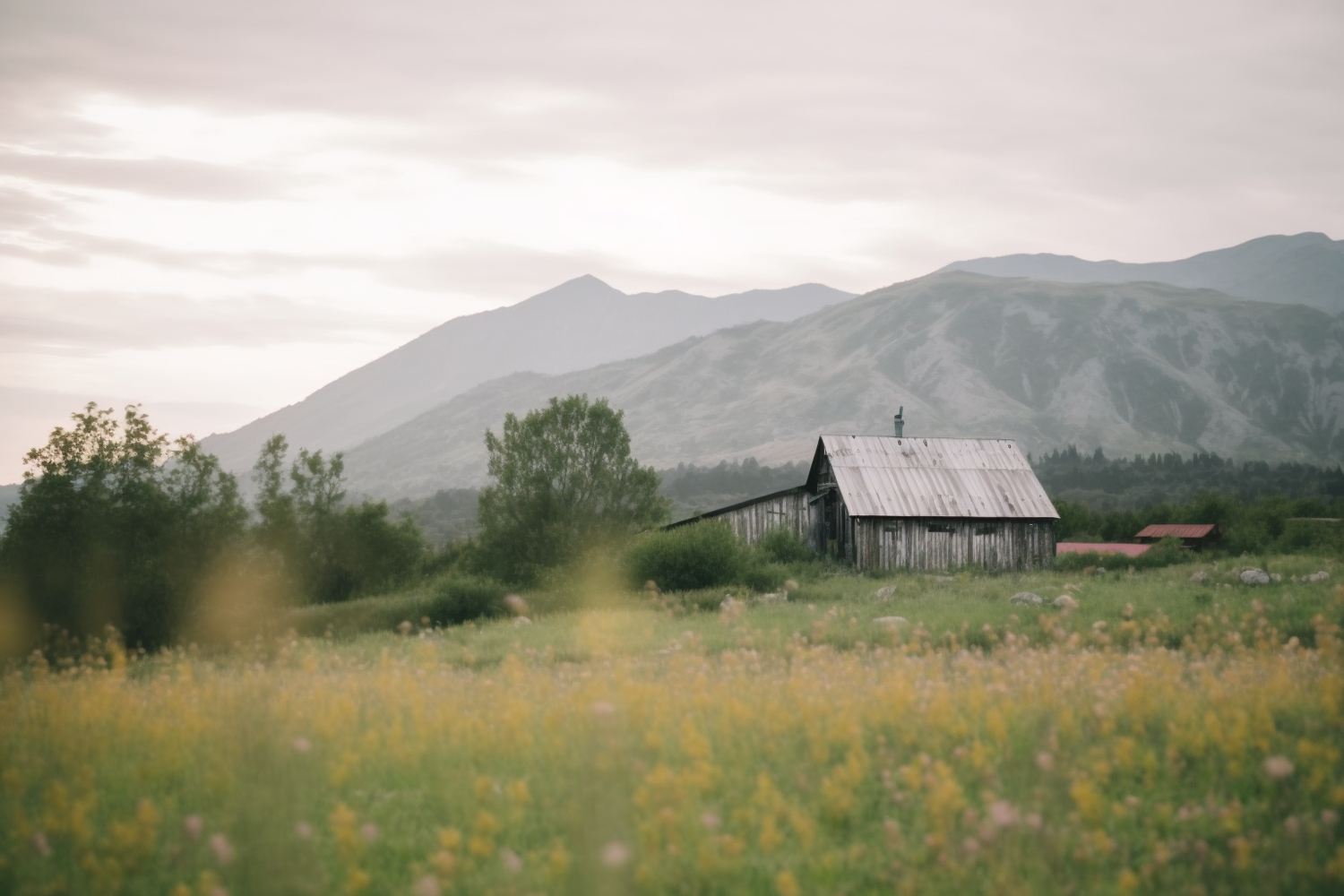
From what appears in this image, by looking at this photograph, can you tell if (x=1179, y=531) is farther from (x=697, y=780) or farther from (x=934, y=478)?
(x=697, y=780)

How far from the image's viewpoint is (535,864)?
708 centimetres

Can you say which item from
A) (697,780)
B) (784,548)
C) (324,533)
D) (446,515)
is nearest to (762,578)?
(784,548)

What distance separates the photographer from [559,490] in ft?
167

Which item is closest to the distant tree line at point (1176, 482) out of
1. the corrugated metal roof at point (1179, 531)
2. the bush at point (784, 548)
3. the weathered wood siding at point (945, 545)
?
the corrugated metal roof at point (1179, 531)

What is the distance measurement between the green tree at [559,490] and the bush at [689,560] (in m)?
12.4

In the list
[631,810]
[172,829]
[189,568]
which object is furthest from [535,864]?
[189,568]

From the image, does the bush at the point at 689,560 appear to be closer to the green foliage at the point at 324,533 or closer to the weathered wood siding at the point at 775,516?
the weathered wood siding at the point at 775,516

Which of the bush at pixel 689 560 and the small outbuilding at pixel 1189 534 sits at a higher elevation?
the bush at pixel 689 560

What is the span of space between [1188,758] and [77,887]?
9261 millimetres

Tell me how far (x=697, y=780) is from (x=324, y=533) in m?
45.5

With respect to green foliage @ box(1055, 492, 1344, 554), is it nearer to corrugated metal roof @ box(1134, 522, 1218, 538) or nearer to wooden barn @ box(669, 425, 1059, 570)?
corrugated metal roof @ box(1134, 522, 1218, 538)

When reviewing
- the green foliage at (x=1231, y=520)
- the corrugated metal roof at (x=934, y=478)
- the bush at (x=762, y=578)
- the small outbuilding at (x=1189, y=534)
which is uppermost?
the corrugated metal roof at (x=934, y=478)

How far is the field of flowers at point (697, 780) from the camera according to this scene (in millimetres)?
6734

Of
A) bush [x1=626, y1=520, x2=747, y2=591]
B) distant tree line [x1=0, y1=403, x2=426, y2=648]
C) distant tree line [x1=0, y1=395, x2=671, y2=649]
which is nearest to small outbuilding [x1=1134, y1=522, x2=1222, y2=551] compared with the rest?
bush [x1=626, y1=520, x2=747, y2=591]
